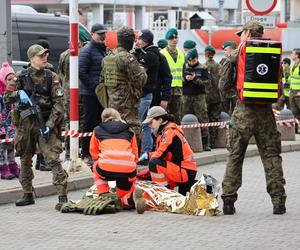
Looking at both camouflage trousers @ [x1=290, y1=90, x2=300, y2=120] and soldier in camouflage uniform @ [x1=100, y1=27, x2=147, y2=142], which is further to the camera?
camouflage trousers @ [x1=290, y1=90, x2=300, y2=120]

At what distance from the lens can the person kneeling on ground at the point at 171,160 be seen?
11789 millimetres

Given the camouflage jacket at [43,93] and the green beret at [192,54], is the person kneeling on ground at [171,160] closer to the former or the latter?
the camouflage jacket at [43,93]

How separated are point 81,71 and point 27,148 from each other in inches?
126

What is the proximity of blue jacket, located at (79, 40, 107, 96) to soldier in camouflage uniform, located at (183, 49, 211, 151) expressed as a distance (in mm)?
2878

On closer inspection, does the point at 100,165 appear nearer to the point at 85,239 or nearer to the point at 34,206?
the point at 34,206

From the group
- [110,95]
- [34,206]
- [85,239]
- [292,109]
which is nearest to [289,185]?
[110,95]

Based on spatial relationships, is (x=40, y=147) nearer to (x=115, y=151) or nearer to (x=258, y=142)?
(x=115, y=151)

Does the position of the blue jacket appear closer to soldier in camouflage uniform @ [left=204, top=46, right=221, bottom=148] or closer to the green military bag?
the green military bag

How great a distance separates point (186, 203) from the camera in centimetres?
1109

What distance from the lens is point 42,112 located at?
11.4 m

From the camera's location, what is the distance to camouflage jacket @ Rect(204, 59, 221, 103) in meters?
17.8

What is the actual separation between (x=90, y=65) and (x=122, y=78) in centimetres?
141

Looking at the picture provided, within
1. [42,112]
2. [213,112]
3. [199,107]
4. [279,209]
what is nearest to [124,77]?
[42,112]

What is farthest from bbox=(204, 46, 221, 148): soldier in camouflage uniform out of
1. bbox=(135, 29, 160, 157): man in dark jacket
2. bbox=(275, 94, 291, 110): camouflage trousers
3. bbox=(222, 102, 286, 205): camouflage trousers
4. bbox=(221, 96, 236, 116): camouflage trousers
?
bbox=(222, 102, 286, 205): camouflage trousers
